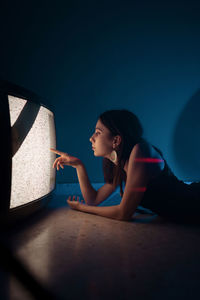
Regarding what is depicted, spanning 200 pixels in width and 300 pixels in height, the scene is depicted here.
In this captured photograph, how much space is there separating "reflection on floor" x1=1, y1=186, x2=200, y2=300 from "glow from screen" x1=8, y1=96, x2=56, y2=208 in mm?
174

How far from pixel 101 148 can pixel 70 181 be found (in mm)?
802

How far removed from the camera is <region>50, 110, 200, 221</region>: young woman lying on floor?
94 centimetres

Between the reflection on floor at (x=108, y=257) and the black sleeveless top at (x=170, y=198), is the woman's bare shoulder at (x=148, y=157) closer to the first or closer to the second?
the black sleeveless top at (x=170, y=198)

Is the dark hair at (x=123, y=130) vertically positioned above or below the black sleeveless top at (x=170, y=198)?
above

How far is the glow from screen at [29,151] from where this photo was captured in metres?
0.83

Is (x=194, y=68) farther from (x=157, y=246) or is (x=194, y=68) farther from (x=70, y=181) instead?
(x=157, y=246)

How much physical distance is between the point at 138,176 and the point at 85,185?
0.45 m

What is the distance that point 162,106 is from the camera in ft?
6.42

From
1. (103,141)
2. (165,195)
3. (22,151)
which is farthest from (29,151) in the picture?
(165,195)

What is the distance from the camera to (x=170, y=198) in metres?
1.02

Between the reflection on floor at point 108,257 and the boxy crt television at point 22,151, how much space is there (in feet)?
0.44

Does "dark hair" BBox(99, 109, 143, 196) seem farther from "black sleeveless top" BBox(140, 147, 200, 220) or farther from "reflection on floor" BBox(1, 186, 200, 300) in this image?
"reflection on floor" BBox(1, 186, 200, 300)

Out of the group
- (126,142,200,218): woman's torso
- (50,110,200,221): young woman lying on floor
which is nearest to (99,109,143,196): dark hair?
(50,110,200,221): young woman lying on floor

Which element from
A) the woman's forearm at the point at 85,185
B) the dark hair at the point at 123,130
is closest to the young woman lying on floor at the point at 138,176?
the dark hair at the point at 123,130
